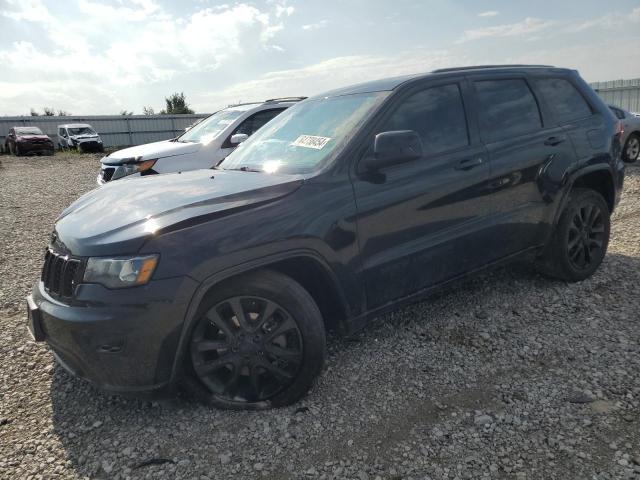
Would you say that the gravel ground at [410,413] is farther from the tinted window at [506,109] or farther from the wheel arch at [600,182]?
the tinted window at [506,109]

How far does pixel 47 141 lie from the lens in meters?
23.0

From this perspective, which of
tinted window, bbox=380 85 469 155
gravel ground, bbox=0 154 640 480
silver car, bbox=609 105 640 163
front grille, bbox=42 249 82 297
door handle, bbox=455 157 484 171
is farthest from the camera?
silver car, bbox=609 105 640 163

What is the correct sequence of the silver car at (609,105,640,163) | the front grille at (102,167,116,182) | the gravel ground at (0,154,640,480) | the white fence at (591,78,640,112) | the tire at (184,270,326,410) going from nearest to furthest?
1. the gravel ground at (0,154,640,480)
2. the tire at (184,270,326,410)
3. the front grille at (102,167,116,182)
4. the silver car at (609,105,640,163)
5. the white fence at (591,78,640,112)

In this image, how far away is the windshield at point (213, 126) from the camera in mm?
7574

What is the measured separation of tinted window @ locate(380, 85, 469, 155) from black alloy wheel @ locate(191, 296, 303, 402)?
1.39 m

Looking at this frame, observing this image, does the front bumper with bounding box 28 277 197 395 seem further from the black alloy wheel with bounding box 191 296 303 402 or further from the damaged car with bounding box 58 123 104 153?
the damaged car with bounding box 58 123 104 153

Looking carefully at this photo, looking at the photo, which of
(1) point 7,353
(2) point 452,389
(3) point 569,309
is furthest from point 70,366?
(3) point 569,309

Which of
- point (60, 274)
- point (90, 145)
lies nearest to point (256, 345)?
point (60, 274)

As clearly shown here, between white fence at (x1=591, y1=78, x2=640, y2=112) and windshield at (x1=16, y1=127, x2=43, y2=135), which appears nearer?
white fence at (x1=591, y1=78, x2=640, y2=112)

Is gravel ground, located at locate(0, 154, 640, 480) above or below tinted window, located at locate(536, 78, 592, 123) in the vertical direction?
below

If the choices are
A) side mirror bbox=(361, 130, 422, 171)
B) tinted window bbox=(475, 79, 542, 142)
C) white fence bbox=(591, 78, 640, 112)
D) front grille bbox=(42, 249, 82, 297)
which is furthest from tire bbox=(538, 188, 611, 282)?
white fence bbox=(591, 78, 640, 112)

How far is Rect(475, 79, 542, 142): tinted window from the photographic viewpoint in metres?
3.59

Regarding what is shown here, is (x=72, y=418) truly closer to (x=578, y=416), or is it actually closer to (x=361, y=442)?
(x=361, y=442)

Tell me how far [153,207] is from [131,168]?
4775 mm
